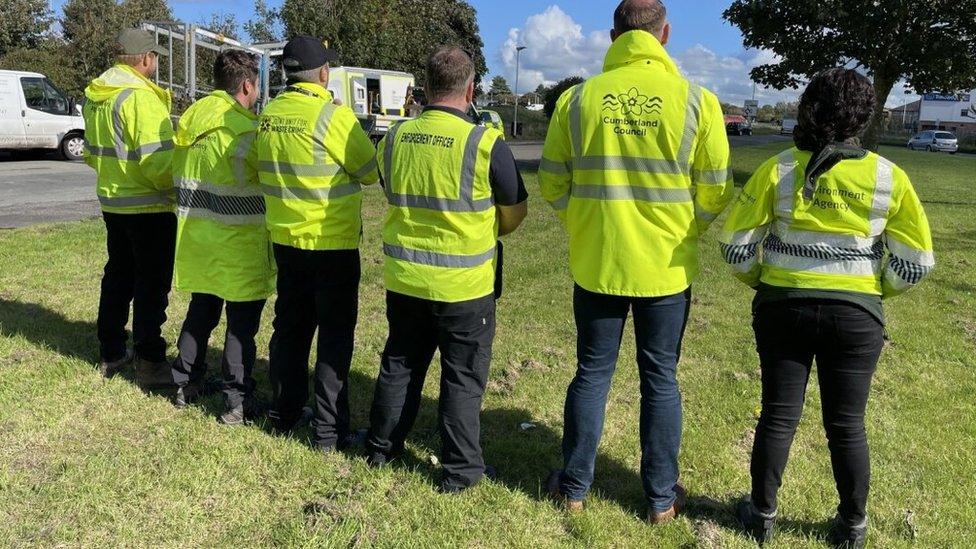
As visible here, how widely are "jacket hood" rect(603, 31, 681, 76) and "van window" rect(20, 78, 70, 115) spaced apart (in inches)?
756

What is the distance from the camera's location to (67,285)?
6480mm

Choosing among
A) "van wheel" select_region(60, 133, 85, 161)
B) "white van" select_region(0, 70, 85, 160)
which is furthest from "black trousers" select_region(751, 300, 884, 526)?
"van wheel" select_region(60, 133, 85, 161)

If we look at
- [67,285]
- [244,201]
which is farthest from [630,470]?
[67,285]

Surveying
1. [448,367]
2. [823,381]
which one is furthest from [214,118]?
[823,381]

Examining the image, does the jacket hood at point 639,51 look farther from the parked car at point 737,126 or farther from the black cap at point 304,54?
the parked car at point 737,126

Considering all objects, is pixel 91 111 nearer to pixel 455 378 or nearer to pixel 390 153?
pixel 390 153

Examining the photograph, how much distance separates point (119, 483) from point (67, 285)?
13.2 ft

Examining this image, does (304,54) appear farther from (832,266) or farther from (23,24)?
(23,24)

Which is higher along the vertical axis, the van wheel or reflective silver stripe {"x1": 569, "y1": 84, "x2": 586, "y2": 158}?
reflective silver stripe {"x1": 569, "y1": 84, "x2": 586, "y2": 158}

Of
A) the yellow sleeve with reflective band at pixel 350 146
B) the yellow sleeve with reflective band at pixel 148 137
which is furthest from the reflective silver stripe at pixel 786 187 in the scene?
the yellow sleeve with reflective band at pixel 148 137

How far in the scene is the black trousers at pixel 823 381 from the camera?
8.64 ft

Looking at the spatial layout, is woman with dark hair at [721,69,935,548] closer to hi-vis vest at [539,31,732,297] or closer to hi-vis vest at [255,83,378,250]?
hi-vis vest at [539,31,732,297]

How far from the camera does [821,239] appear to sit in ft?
8.78

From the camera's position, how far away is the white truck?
24891mm
